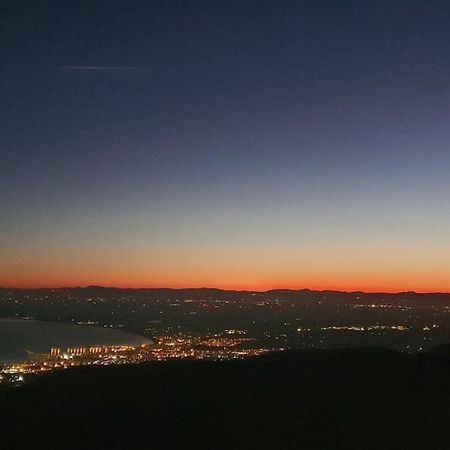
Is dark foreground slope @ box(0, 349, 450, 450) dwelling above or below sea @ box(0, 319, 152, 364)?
above

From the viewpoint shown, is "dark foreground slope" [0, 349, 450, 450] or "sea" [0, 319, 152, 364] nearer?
"dark foreground slope" [0, 349, 450, 450]

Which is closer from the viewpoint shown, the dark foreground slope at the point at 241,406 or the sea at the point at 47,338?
the dark foreground slope at the point at 241,406

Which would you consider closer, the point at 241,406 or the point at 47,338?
the point at 241,406

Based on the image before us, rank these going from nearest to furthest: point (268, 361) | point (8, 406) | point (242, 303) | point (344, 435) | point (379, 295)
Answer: point (344, 435) → point (8, 406) → point (268, 361) → point (242, 303) → point (379, 295)

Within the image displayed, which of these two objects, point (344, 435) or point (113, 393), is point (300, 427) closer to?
point (344, 435)

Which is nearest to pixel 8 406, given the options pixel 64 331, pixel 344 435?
pixel 344 435

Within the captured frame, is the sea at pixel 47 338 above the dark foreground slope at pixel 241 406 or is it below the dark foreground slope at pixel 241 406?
below

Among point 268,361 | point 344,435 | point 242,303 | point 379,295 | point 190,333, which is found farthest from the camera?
point 379,295

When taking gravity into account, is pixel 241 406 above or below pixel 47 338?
above
